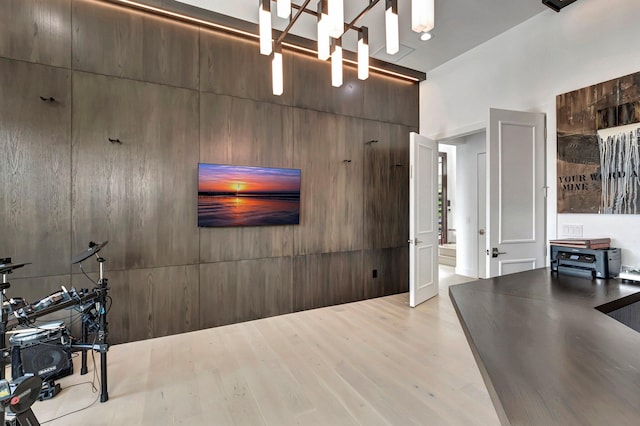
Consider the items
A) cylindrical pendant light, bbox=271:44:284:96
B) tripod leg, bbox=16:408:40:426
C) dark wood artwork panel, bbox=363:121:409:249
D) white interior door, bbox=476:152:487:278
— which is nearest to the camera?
tripod leg, bbox=16:408:40:426

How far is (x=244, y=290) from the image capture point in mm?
3693

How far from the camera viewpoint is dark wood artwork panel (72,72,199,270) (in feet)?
9.68

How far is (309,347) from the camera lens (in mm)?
2988

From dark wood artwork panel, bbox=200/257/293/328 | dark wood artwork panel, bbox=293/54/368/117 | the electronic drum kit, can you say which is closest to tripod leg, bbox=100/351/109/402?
the electronic drum kit

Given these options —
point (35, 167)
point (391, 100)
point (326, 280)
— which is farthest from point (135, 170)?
point (391, 100)

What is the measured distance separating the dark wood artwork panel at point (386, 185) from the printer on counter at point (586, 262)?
2363 millimetres

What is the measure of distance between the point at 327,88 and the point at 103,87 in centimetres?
262

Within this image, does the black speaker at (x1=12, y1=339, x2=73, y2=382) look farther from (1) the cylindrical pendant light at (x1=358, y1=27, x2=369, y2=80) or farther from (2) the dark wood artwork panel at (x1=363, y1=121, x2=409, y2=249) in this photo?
(2) the dark wood artwork panel at (x1=363, y1=121, x2=409, y2=249)

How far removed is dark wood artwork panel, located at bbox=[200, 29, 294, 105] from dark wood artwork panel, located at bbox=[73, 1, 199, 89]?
0.42 feet

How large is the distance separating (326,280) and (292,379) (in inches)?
73.3

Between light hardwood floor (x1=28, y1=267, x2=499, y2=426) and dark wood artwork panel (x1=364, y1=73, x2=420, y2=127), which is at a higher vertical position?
dark wood artwork panel (x1=364, y1=73, x2=420, y2=127)

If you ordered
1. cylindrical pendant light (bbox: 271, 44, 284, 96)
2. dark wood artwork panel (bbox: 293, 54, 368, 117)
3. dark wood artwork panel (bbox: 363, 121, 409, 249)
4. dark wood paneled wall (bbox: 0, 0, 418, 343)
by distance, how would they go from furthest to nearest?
1. dark wood artwork panel (bbox: 363, 121, 409, 249)
2. dark wood artwork panel (bbox: 293, 54, 368, 117)
3. dark wood paneled wall (bbox: 0, 0, 418, 343)
4. cylindrical pendant light (bbox: 271, 44, 284, 96)

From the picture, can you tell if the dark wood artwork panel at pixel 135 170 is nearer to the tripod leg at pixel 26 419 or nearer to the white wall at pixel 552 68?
the tripod leg at pixel 26 419

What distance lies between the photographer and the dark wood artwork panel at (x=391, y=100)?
4566mm
